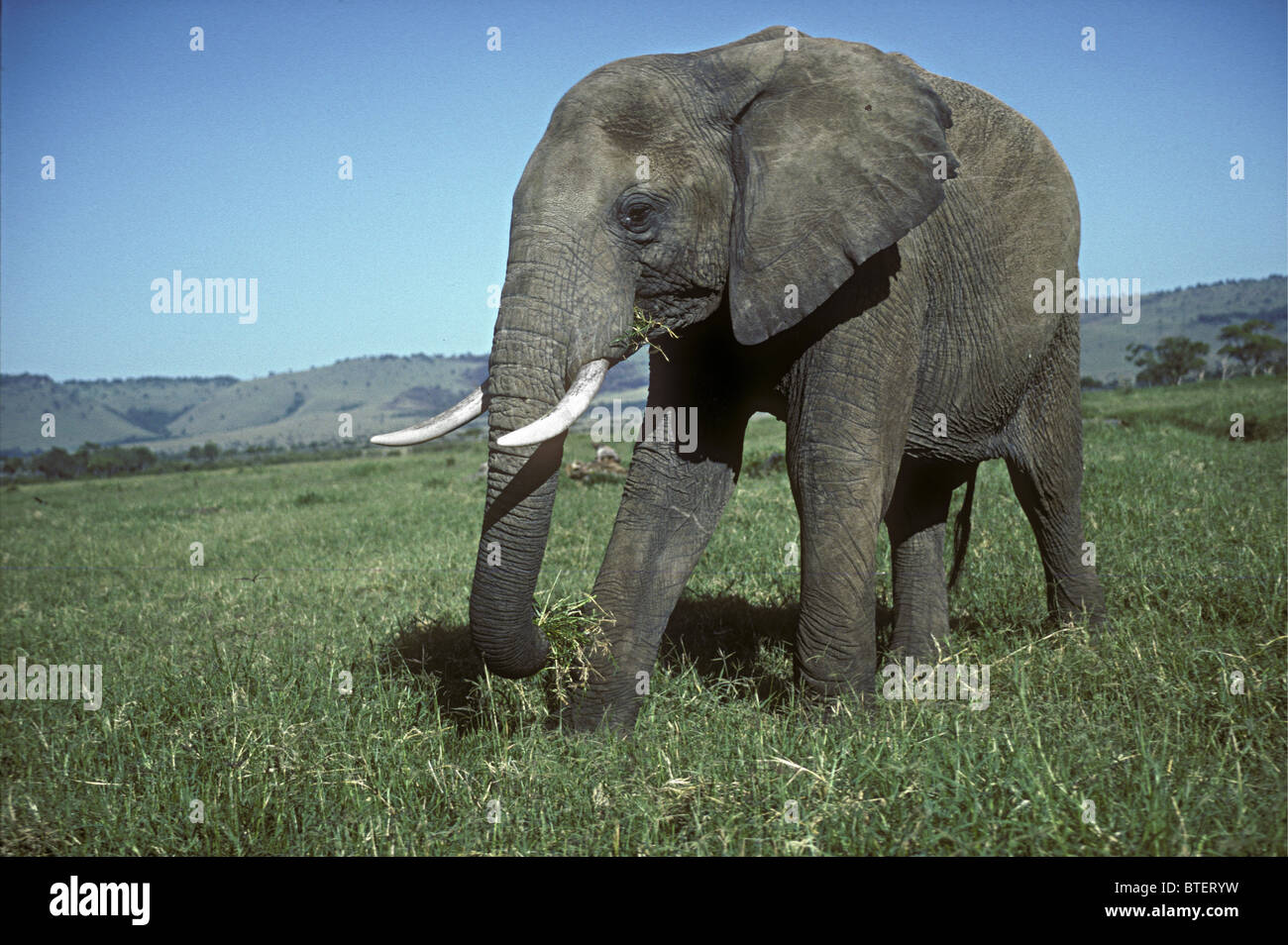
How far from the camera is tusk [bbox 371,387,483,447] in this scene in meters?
3.83

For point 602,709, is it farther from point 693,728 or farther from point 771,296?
point 771,296

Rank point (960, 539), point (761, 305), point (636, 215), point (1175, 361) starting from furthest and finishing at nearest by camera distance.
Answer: point (1175, 361)
point (960, 539)
point (761, 305)
point (636, 215)

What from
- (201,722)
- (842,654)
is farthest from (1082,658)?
(201,722)

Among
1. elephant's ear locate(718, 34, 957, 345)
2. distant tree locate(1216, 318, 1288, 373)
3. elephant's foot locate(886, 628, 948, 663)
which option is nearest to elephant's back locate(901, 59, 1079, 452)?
elephant's ear locate(718, 34, 957, 345)

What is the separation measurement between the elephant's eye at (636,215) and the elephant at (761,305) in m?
0.01

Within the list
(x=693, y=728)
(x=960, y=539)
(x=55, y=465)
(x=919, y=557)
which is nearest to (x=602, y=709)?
(x=693, y=728)

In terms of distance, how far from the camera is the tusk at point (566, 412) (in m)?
3.59

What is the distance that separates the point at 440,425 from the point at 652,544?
1.42 metres

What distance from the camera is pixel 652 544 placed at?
15.8 feet

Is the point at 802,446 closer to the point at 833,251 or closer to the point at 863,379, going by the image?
the point at 863,379

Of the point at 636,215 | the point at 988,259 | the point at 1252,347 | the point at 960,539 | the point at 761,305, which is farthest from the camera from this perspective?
the point at 1252,347

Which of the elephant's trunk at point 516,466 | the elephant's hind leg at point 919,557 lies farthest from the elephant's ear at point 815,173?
the elephant's hind leg at point 919,557

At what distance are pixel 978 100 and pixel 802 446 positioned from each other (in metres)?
2.45

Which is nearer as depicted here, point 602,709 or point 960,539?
point 602,709
